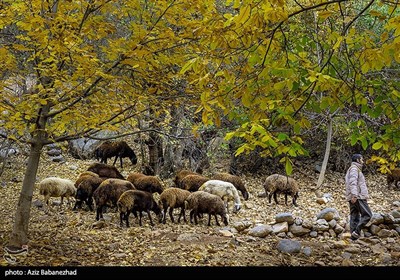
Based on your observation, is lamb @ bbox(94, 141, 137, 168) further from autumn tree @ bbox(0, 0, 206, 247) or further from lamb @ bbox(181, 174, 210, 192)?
autumn tree @ bbox(0, 0, 206, 247)

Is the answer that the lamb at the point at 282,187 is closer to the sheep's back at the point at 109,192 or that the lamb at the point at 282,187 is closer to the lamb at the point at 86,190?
the sheep's back at the point at 109,192

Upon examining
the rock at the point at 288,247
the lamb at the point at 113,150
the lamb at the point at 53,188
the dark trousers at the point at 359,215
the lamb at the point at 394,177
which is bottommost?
the rock at the point at 288,247

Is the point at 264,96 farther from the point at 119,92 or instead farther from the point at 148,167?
the point at 148,167

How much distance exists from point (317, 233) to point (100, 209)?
5.71 m

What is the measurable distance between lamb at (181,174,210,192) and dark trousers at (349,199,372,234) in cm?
520

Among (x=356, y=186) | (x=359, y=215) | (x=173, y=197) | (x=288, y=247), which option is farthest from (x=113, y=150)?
(x=356, y=186)

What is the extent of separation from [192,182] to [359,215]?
550 centimetres

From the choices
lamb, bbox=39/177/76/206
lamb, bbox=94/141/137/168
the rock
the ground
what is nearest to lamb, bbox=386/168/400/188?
the ground

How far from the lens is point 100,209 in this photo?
10.8 m

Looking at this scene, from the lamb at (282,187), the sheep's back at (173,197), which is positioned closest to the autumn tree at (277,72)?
the sheep's back at (173,197)

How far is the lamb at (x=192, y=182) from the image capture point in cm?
1330

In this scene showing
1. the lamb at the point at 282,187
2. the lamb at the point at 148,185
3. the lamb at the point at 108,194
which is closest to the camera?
the lamb at the point at 108,194

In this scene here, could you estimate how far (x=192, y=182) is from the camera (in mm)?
13422

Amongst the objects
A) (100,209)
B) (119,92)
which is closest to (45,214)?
(100,209)
